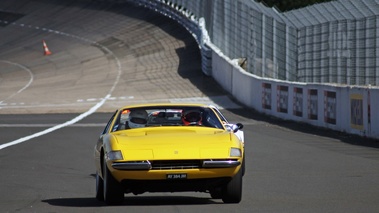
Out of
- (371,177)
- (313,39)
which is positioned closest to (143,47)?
(313,39)

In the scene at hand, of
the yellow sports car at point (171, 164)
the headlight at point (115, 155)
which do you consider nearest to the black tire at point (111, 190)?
the yellow sports car at point (171, 164)

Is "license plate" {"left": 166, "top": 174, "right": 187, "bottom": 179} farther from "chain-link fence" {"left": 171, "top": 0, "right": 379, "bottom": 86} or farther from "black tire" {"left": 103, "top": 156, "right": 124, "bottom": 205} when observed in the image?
"chain-link fence" {"left": 171, "top": 0, "right": 379, "bottom": 86}

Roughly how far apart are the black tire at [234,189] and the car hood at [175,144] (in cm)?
25

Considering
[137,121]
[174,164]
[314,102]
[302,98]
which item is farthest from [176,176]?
[302,98]

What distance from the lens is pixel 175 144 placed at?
11867 mm

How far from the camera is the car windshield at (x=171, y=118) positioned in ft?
42.6

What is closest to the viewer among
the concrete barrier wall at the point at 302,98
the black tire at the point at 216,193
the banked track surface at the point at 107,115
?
the black tire at the point at 216,193

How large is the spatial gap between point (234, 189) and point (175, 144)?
0.77m

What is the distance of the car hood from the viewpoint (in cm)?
1166

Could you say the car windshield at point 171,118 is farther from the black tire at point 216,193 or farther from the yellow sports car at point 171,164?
the black tire at point 216,193

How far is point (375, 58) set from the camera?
2542 centimetres

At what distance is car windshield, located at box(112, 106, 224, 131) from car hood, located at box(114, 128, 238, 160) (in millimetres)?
398

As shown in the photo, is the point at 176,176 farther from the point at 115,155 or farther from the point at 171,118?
the point at 171,118

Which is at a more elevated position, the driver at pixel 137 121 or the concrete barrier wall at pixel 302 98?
the driver at pixel 137 121
